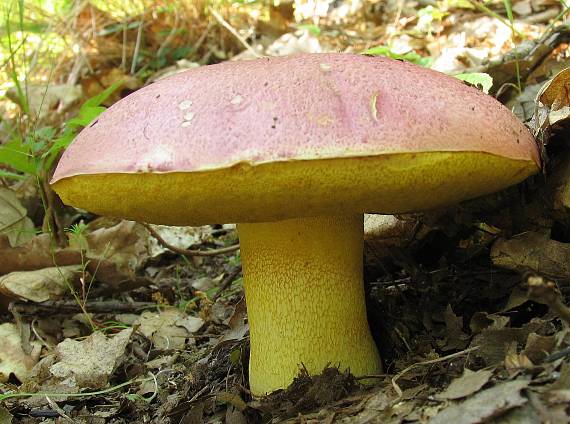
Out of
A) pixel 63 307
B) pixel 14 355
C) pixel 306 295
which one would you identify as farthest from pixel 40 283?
pixel 306 295

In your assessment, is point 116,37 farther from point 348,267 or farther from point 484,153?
point 484,153

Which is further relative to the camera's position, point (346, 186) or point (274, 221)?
point (274, 221)

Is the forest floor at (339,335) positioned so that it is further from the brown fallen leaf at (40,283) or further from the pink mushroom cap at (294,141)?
the pink mushroom cap at (294,141)

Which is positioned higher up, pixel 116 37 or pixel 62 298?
pixel 116 37

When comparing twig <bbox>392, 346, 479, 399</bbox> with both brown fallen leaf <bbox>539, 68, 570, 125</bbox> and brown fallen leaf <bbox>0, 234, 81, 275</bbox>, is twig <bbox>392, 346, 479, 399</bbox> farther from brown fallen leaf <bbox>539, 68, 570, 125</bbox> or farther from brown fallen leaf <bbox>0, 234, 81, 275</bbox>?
brown fallen leaf <bbox>0, 234, 81, 275</bbox>

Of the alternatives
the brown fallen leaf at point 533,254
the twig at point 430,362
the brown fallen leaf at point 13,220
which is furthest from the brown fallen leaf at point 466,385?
the brown fallen leaf at point 13,220

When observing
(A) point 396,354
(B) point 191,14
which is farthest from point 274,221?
(B) point 191,14
